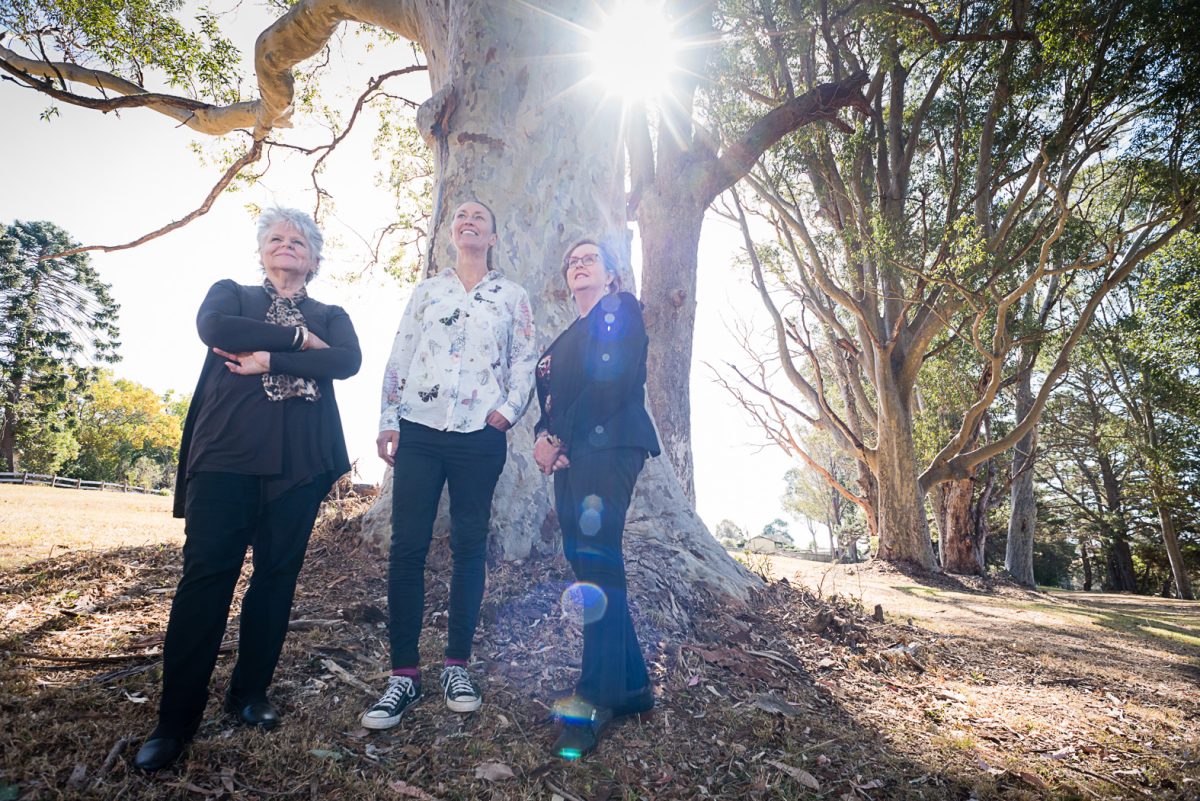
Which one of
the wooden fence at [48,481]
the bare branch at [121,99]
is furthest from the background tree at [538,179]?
the wooden fence at [48,481]

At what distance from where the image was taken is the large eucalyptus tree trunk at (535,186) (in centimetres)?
380

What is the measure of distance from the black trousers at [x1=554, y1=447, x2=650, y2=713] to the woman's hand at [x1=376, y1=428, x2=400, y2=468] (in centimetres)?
82

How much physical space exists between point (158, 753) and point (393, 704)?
0.71 meters

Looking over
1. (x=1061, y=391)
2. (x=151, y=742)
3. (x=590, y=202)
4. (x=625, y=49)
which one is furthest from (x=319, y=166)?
(x=1061, y=391)

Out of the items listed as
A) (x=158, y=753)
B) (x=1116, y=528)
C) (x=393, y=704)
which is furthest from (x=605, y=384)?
(x=1116, y=528)

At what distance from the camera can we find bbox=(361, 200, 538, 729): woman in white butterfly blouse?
2285 millimetres

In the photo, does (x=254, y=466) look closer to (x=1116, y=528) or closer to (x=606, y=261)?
(x=606, y=261)

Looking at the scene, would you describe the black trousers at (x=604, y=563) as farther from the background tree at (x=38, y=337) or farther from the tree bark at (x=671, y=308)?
the background tree at (x=38, y=337)

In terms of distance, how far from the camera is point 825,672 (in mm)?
3221

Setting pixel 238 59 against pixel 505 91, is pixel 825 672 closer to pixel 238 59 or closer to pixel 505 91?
pixel 505 91

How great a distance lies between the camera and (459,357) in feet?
8.20

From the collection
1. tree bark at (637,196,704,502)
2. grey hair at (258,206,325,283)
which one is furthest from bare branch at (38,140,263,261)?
grey hair at (258,206,325,283)

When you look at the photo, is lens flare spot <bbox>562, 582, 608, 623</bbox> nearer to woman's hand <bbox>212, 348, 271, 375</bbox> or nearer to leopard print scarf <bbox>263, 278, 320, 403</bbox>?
leopard print scarf <bbox>263, 278, 320, 403</bbox>

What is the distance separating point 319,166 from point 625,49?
276 inches
